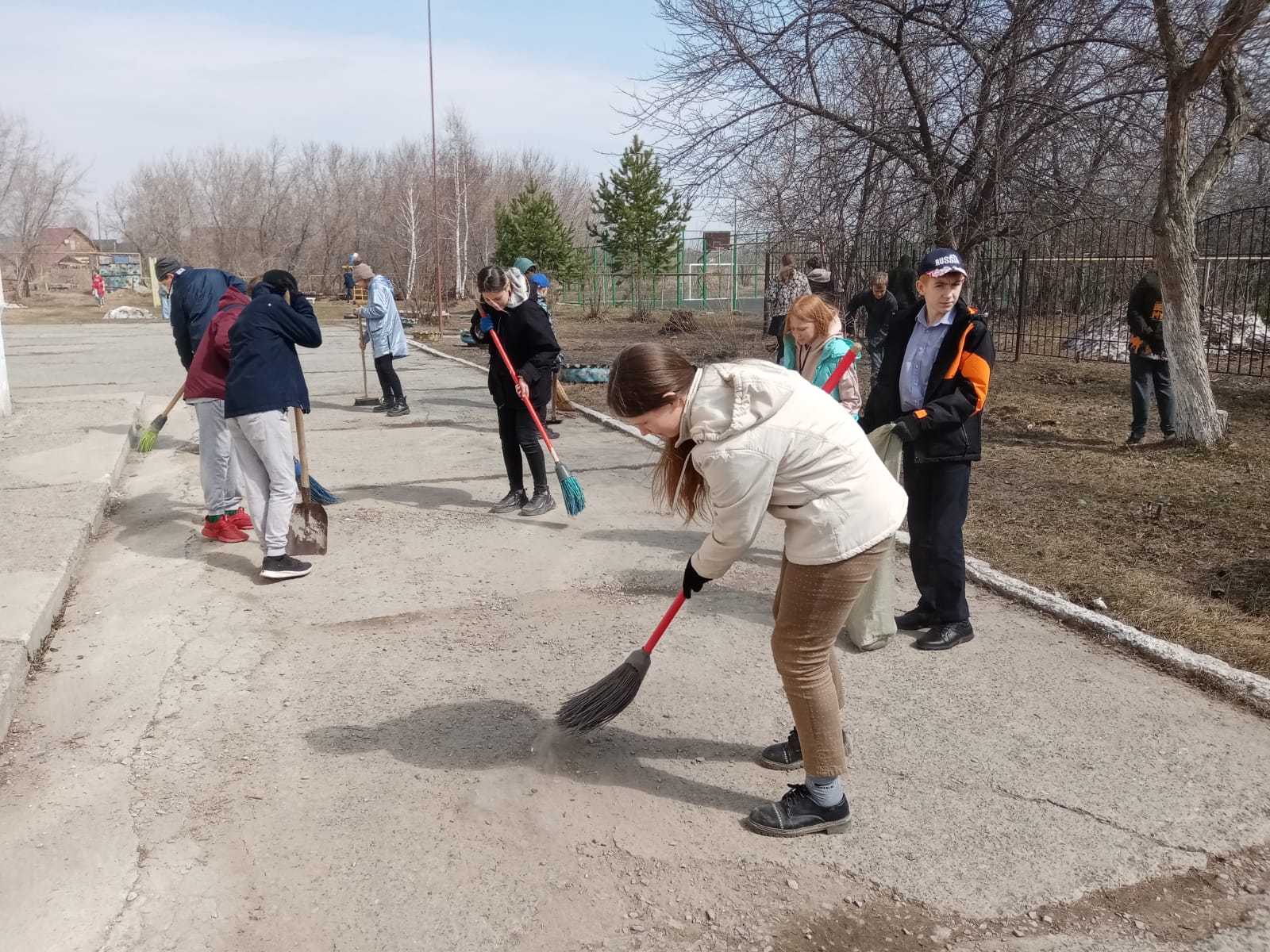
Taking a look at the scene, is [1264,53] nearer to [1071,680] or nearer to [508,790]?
[1071,680]

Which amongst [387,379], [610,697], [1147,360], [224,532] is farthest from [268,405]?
[1147,360]

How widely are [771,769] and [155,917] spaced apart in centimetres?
191

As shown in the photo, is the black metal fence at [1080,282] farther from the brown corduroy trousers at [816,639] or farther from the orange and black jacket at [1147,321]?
the brown corduroy trousers at [816,639]

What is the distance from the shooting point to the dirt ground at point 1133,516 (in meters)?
4.62

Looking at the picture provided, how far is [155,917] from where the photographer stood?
2549 millimetres

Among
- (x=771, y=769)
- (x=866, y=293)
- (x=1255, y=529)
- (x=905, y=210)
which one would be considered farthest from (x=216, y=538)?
(x=905, y=210)

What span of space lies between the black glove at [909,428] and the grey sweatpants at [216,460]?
389 cm

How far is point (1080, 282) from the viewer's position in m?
16.1

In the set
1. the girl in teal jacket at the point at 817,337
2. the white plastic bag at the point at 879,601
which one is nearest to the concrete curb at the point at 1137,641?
the white plastic bag at the point at 879,601

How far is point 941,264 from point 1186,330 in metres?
5.43

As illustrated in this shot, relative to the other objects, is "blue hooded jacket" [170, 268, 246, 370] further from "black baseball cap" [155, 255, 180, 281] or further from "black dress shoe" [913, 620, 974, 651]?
"black dress shoe" [913, 620, 974, 651]

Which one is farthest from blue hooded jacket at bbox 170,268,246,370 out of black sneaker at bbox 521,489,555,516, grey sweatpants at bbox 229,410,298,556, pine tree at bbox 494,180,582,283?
pine tree at bbox 494,180,582,283

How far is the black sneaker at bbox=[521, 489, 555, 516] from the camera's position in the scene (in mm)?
6539

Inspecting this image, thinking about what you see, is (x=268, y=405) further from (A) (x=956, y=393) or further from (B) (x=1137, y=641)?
(B) (x=1137, y=641)
